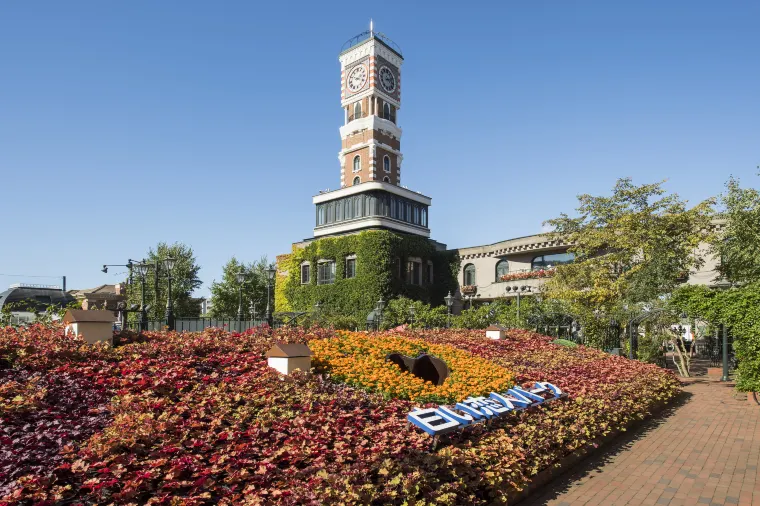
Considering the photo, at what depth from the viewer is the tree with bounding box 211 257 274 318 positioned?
149 ft

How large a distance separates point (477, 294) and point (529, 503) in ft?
103

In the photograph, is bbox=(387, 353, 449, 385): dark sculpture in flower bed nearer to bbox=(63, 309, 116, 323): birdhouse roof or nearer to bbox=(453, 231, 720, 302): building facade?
bbox=(63, 309, 116, 323): birdhouse roof

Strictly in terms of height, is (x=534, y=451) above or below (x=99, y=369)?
below

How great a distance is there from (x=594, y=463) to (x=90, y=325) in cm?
A: 791

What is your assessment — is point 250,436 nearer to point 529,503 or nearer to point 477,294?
point 529,503

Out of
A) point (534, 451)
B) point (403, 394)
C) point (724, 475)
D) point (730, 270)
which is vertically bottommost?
point (724, 475)

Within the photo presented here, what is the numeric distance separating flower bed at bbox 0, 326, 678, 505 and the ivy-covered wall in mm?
25838

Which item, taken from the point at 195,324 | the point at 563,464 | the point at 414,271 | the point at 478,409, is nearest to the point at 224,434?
the point at 478,409

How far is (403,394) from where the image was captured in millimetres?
7402

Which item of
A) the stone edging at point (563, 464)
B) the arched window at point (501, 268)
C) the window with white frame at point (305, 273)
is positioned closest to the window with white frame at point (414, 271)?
the arched window at point (501, 268)

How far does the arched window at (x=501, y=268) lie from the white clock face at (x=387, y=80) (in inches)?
706

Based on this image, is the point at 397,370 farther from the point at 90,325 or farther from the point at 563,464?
the point at 90,325

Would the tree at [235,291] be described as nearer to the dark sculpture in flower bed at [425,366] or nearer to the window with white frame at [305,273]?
the window with white frame at [305,273]

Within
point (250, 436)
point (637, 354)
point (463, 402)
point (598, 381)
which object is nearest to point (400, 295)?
point (637, 354)
